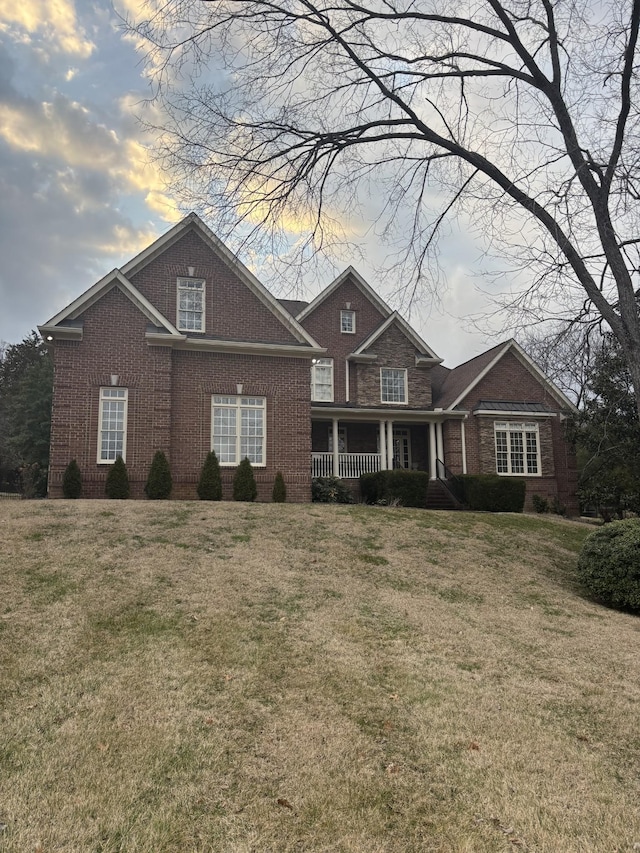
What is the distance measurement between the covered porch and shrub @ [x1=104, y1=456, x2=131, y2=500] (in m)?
8.02

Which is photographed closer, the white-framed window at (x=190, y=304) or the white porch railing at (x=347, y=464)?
the white-framed window at (x=190, y=304)

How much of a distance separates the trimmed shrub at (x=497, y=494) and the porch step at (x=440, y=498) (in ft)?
6.78

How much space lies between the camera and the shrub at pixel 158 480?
15758mm

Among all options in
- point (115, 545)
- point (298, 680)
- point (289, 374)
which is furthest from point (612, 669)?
point (289, 374)

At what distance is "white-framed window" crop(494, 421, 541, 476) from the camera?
2339 cm

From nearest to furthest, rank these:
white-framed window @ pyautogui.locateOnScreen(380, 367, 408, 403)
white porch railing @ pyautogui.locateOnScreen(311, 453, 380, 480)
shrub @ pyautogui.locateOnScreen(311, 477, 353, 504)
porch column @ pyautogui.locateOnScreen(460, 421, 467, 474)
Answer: shrub @ pyautogui.locateOnScreen(311, 477, 353, 504)
white porch railing @ pyautogui.locateOnScreen(311, 453, 380, 480)
porch column @ pyautogui.locateOnScreen(460, 421, 467, 474)
white-framed window @ pyautogui.locateOnScreen(380, 367, 408, 403)

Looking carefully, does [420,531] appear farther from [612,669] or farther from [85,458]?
[85,458]

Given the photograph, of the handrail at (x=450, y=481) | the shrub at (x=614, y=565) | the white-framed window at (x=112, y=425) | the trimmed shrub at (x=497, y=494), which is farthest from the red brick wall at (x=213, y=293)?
the shrub at (x=614, y=565)

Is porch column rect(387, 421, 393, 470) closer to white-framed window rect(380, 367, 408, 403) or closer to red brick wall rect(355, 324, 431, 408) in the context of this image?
Answer: red brick wall rect(355, 324, 431, 408)

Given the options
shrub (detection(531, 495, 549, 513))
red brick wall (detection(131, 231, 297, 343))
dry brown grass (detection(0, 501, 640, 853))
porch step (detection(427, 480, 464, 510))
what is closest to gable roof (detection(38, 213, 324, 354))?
red brick wall (detection(131, 231, 297, 343))

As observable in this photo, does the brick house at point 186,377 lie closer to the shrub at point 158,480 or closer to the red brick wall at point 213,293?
the red brick wall at point 213,293

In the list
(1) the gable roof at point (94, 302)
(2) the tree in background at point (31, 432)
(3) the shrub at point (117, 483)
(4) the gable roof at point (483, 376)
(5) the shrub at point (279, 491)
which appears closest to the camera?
(3) the shrub at point (117, 483)

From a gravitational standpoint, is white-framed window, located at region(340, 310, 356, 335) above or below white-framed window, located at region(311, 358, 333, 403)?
above

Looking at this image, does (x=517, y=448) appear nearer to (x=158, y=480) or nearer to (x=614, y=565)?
(x=614, y=565)
